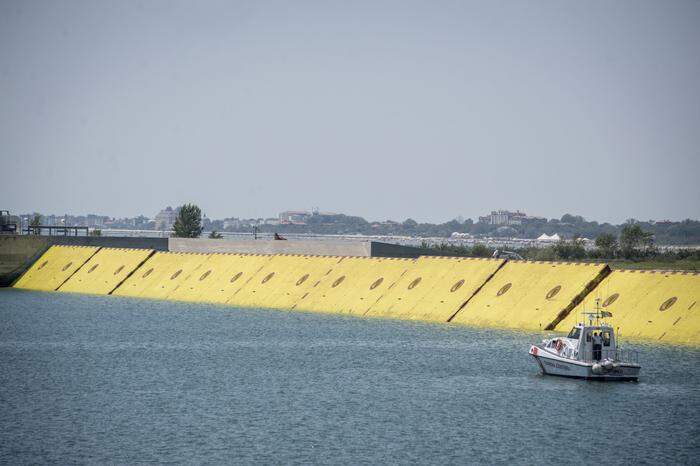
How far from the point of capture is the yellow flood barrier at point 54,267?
9700 cm

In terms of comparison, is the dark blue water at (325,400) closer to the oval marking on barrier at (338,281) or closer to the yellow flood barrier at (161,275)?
the oval marking on barrier at (338,281)

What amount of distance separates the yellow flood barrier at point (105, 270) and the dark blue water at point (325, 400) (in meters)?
26.8

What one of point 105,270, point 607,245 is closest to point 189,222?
point 607,245

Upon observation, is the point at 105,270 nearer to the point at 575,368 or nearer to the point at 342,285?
the point at 342,285

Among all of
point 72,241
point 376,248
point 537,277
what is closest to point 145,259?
point 72,241

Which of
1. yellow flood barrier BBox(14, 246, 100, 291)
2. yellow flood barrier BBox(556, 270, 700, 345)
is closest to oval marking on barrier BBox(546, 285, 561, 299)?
yellow flood barrier BBox(556, 270, 700, 345)

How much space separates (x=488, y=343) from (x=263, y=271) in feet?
102

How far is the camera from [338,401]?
143 ft

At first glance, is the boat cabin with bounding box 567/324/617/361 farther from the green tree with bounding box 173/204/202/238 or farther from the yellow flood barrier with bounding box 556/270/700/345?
the green tree with bounding box 173/204/202/238

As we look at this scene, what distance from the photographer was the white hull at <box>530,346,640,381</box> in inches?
1850

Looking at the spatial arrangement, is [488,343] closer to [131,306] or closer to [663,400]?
[663,400]

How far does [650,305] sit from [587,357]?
13.4 metres

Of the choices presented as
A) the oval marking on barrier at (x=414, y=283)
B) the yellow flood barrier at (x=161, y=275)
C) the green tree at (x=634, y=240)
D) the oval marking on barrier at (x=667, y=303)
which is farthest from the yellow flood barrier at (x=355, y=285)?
the green tree at (x=634, y=240)

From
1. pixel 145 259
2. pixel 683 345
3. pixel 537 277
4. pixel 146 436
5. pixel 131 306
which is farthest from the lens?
pixel 145 259
